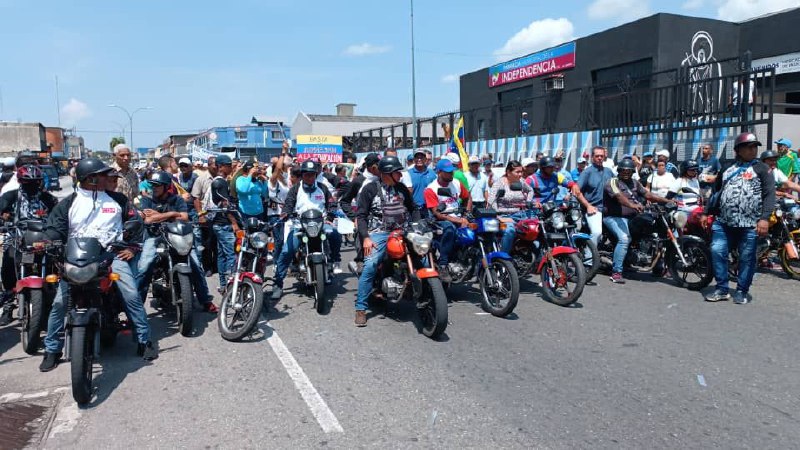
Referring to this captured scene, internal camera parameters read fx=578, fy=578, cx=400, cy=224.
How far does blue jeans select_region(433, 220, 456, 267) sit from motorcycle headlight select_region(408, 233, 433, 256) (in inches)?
58.6

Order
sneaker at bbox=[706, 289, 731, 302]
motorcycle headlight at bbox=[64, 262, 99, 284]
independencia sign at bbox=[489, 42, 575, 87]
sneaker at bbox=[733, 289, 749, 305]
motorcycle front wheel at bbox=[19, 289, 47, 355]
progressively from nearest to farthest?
motorcycle headlight at bbox=[64, 262, 99, 284] → motorcycle front wheel at bbox=[19, 289, 47, 355] → sneaker at bbox=[733, 289, 749, 305] → sneaker at bbox=[706, 289, 731, 302] → independencia sign at bbox=[489, 42, 575, 87]

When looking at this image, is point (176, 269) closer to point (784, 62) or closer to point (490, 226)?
point (490, 226)

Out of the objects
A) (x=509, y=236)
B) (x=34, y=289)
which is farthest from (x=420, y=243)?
(x=34, y=289)

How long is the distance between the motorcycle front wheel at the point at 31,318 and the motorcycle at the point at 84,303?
2.91ft

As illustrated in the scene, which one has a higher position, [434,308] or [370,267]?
[370,267]

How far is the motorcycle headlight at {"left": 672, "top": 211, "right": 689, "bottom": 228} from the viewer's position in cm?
816

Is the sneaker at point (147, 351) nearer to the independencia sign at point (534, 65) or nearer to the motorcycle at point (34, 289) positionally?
the motorcycle at point (34, 289)

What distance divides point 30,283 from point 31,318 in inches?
13.0

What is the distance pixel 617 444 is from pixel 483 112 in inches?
703

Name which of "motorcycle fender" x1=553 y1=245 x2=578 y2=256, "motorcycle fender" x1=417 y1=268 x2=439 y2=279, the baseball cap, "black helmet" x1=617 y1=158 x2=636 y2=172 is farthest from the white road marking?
"black helmet" x1=617 y1=158 x2=636 y2=172

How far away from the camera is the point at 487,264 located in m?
6.70

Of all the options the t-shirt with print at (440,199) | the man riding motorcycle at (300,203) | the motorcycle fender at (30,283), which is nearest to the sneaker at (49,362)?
the motorcycle fender at (30,283)

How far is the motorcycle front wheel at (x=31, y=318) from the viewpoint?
542 cm

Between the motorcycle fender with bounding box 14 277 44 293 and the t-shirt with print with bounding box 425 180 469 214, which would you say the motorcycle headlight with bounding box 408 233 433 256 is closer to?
the t-shirt with print with bounding box 425 180 469 214
